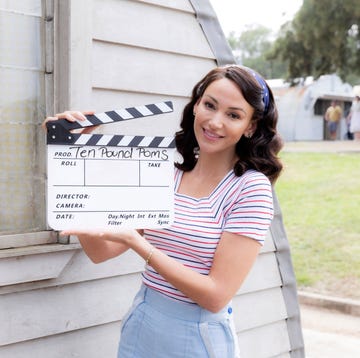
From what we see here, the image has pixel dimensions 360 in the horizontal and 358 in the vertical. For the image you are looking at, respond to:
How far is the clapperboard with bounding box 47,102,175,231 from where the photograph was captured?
1.82m

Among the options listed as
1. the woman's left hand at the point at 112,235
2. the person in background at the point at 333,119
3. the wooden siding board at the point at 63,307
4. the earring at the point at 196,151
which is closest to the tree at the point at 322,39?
the person in background at the point at 333,119

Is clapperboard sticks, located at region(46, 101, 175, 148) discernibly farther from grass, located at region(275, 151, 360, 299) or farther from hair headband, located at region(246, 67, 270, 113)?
grass, located at region(275, 151, 360, 299)

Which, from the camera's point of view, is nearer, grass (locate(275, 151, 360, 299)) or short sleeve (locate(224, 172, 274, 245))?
short sleeve (locate(224, 172, 274, 245))

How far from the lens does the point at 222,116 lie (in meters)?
1.98

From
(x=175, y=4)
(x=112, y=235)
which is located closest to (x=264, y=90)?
(x=112, y=235)

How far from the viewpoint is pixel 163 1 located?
292cm

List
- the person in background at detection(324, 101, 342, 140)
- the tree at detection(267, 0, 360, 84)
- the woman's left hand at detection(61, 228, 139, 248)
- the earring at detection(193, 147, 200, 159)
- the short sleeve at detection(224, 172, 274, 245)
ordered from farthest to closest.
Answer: the person in background at detection(324, 101, 342, 140) → the tree at detection(267, 0, 360, 84) → the earring at detection(193, 147, 200, 159) → the short sleeve at detection(224, 172, 274, 245) → the woman's left hand at detection(61, 228, 139, 248)

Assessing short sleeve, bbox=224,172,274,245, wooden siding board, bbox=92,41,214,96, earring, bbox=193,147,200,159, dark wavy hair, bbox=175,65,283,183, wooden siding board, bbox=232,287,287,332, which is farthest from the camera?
wooden siding board, bbox=232,287,287,332

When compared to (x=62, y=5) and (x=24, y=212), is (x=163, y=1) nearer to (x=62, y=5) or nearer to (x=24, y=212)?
(x=62, y=5)

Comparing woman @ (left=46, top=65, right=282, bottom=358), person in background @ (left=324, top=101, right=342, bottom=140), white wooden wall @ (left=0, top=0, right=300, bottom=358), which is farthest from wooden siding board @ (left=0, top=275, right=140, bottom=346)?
person in background @ (left=324, top=101, right=342, bottom=140)

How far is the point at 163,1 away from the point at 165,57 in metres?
0.25

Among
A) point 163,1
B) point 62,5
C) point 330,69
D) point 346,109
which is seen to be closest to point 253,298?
point 163,1

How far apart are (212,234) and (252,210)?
0.46 feet

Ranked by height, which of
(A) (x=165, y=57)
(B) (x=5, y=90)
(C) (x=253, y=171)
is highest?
(A) (x=165, y=57)
